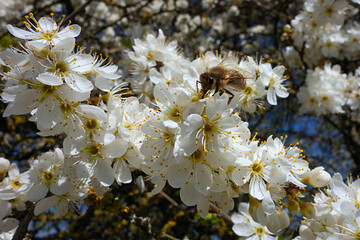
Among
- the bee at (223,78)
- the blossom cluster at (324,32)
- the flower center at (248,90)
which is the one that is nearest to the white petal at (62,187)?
the bee at (223,78)

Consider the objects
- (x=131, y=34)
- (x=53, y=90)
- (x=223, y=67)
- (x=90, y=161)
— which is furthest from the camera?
(x=131, y=34)

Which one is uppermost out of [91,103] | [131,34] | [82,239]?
[91,103]

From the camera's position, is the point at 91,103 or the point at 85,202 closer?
the point at 91,103

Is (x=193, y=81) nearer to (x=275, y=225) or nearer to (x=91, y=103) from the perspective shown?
(x=91, y=103)

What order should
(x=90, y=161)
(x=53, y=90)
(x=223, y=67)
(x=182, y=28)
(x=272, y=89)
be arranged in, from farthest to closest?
(x=182, y=28) < (x=272, y=89) < (x=223, y=67) < (x=90, y=161) < (x=53, y=90)

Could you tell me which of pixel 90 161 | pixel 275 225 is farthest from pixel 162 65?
pixel 275 225

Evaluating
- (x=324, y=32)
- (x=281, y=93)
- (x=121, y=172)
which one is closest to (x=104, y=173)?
(x=121, y=172)
